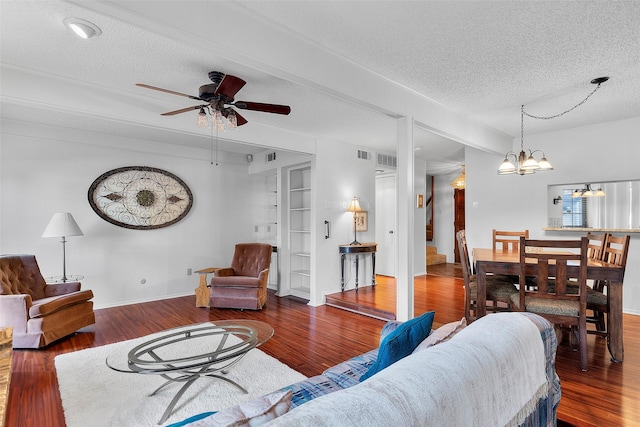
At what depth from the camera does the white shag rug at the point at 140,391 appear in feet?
7.09

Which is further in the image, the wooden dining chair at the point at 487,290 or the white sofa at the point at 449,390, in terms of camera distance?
the wooden dining chair at the point at 487,290

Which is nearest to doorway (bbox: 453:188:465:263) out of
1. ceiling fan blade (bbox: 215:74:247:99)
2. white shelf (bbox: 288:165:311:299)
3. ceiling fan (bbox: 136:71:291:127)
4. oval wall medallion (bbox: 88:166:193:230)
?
white shelf (bbox: 288:165:311:299)

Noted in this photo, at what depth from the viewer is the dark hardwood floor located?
2180 mm

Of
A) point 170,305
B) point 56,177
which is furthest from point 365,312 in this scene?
point 56,177

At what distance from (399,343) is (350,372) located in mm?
354

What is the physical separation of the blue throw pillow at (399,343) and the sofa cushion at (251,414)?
0.58m

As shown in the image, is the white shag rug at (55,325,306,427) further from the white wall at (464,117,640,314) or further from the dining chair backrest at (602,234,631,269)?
the white wall at (464,117,640,314)

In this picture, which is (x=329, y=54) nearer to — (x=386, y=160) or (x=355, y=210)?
(x=355, y=210)

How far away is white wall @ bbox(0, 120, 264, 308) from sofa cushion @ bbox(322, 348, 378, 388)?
4609mm

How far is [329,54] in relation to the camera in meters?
2.59

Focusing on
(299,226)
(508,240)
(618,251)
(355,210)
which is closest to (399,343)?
(618,251)

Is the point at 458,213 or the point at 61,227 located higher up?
the point at 458,213

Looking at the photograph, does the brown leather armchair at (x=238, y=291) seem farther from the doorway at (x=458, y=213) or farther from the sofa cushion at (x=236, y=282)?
the doorway at (x=458, y=213)

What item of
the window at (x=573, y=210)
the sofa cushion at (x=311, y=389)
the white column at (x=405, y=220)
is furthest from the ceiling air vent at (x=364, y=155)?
the sofa cushion at (x=311, y=389)
